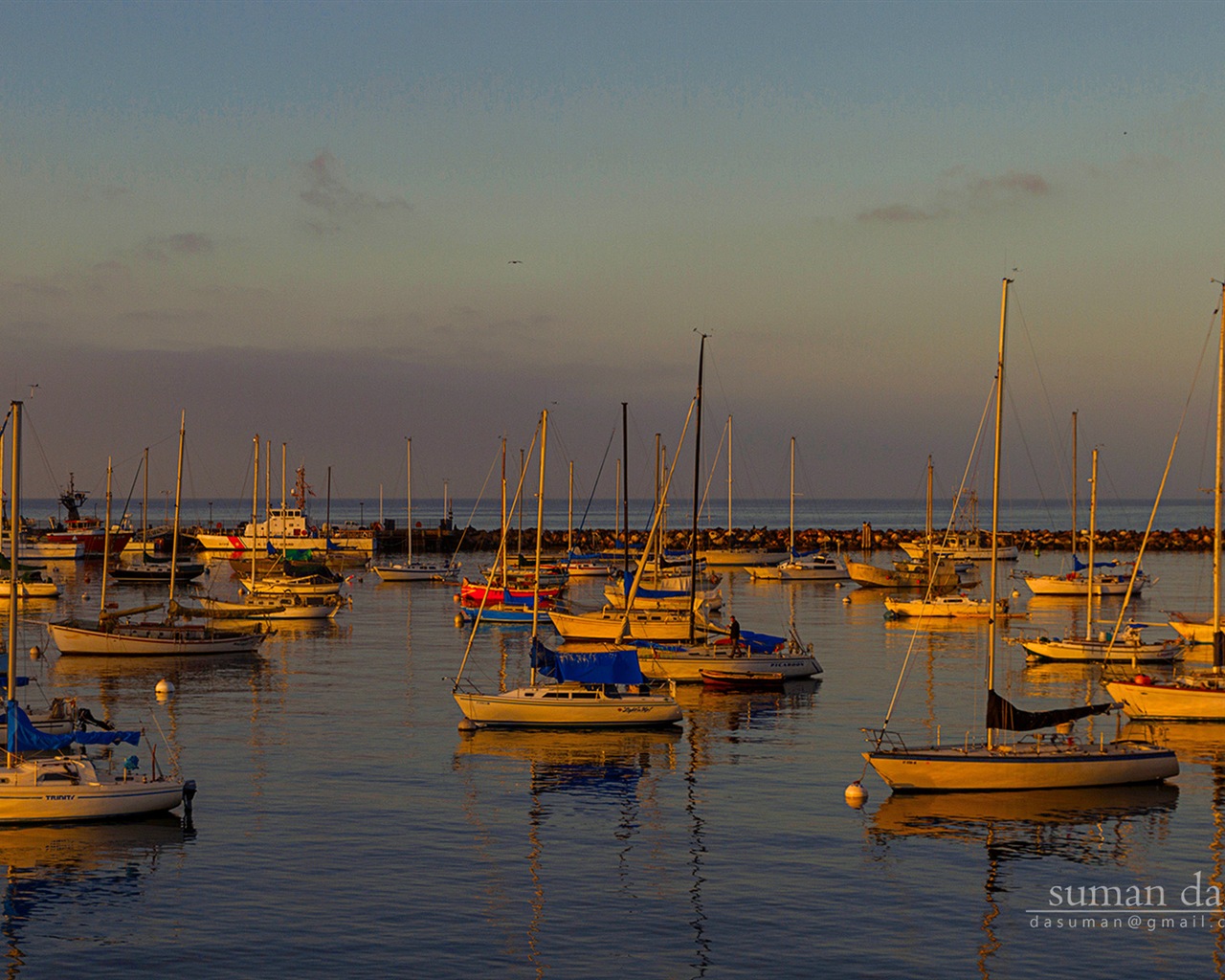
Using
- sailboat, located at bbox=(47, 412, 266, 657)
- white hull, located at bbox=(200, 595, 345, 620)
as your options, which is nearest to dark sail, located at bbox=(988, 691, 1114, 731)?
sailboat, located at bbox=(47, 412, 266, 657)

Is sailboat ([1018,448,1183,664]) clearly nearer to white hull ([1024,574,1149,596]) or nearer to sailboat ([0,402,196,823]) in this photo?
white hull ([1024,574,1149,596])

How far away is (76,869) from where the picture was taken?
96.7 ft

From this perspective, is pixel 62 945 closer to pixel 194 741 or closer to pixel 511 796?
pixel 511 796

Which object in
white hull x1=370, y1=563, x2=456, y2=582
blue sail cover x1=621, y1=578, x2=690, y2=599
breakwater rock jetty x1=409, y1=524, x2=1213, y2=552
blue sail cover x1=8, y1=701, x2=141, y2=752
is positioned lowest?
white hull x1=370, y1=563, x2=456, y2=582

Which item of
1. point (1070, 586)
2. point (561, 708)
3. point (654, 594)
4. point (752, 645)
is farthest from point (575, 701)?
point (1070, 586)

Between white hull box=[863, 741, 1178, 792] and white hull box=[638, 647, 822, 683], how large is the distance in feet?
65.0

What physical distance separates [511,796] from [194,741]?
12.9m

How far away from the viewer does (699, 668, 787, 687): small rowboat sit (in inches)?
2205

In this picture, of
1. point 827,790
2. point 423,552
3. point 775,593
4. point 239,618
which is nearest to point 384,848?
point 827,790

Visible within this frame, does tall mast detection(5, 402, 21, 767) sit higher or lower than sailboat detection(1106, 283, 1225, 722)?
higher

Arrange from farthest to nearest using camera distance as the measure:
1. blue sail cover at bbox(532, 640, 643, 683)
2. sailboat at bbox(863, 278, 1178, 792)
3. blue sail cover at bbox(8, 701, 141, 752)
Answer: blue sail cover at bbox(532, 640, 643, 683)
sailboat at bbox(863, 278, 1178, 792)
blue sail cover at bbox(8, 701, 141, 752)

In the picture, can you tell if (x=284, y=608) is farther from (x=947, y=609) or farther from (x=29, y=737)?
(x=29, y=737)

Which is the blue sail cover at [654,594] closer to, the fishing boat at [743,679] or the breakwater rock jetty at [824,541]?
the fishing boat at [743,679]

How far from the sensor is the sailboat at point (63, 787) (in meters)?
32.1
